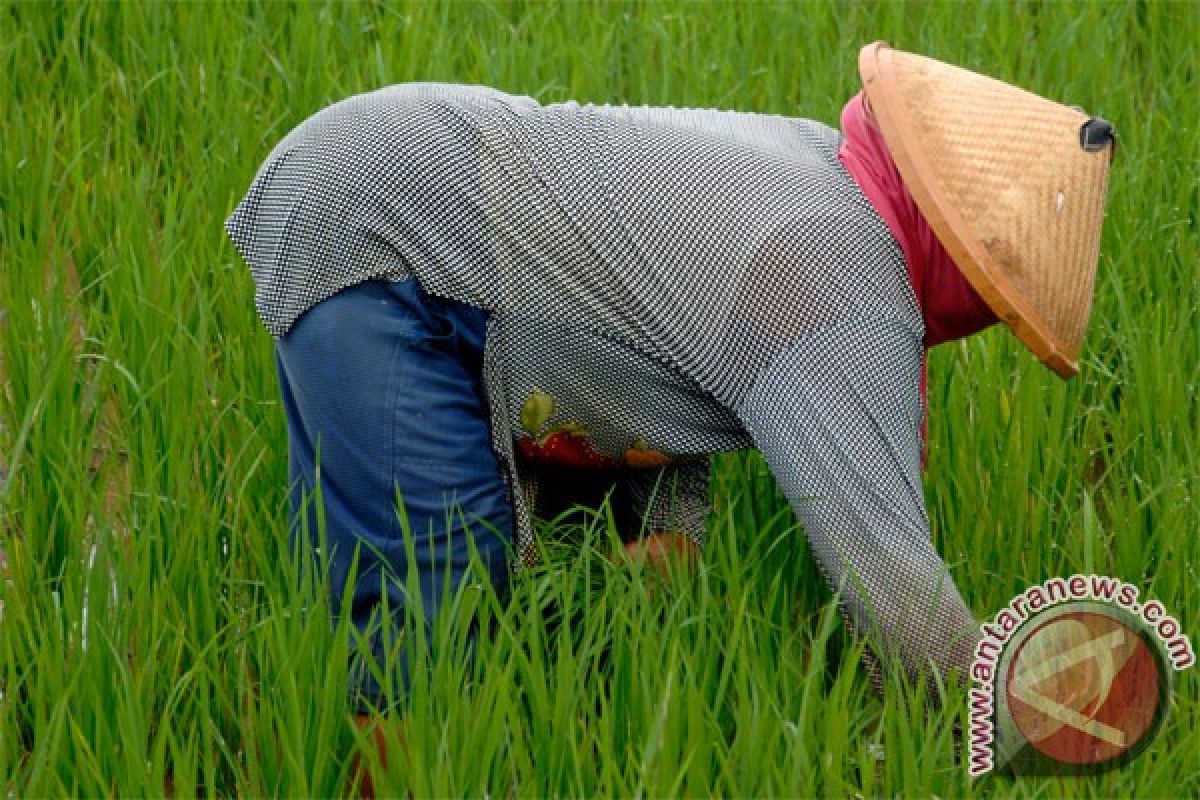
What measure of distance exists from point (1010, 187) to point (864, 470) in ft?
1.05

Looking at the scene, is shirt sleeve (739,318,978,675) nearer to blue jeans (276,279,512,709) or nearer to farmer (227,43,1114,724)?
farmer (227,43,1114,724)

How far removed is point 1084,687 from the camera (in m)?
1.84

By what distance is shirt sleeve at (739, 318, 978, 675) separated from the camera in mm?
1755

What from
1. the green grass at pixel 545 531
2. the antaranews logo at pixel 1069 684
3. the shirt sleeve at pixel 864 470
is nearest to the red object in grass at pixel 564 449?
the green grass at pixel 545 531

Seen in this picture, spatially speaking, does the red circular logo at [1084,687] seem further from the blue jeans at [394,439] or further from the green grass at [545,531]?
the blue jeans at [394,439]

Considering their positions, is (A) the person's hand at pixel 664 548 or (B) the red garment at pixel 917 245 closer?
(B) the red garment at pixel 917 245

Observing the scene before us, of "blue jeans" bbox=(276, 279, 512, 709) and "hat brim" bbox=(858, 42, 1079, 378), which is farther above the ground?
"hat brim" bbox=(858, 42, 1079, 378)

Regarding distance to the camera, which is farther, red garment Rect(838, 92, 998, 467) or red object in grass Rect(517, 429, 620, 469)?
red object in grass Rect(517, 429, 620, 469)

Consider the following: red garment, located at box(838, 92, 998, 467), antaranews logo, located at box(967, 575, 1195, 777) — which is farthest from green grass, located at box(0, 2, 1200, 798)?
red garment, located at box(838, 92, 998, 467)

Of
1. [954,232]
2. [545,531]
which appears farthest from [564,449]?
[954,232]

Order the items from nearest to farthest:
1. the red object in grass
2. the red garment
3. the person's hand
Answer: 1. the red garment
2. the red object in grass
3. the person's hand

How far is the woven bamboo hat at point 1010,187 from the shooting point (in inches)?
69.9

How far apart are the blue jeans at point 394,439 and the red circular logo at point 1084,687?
1.87ft

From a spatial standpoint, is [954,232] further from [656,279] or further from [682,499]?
[682,499]
